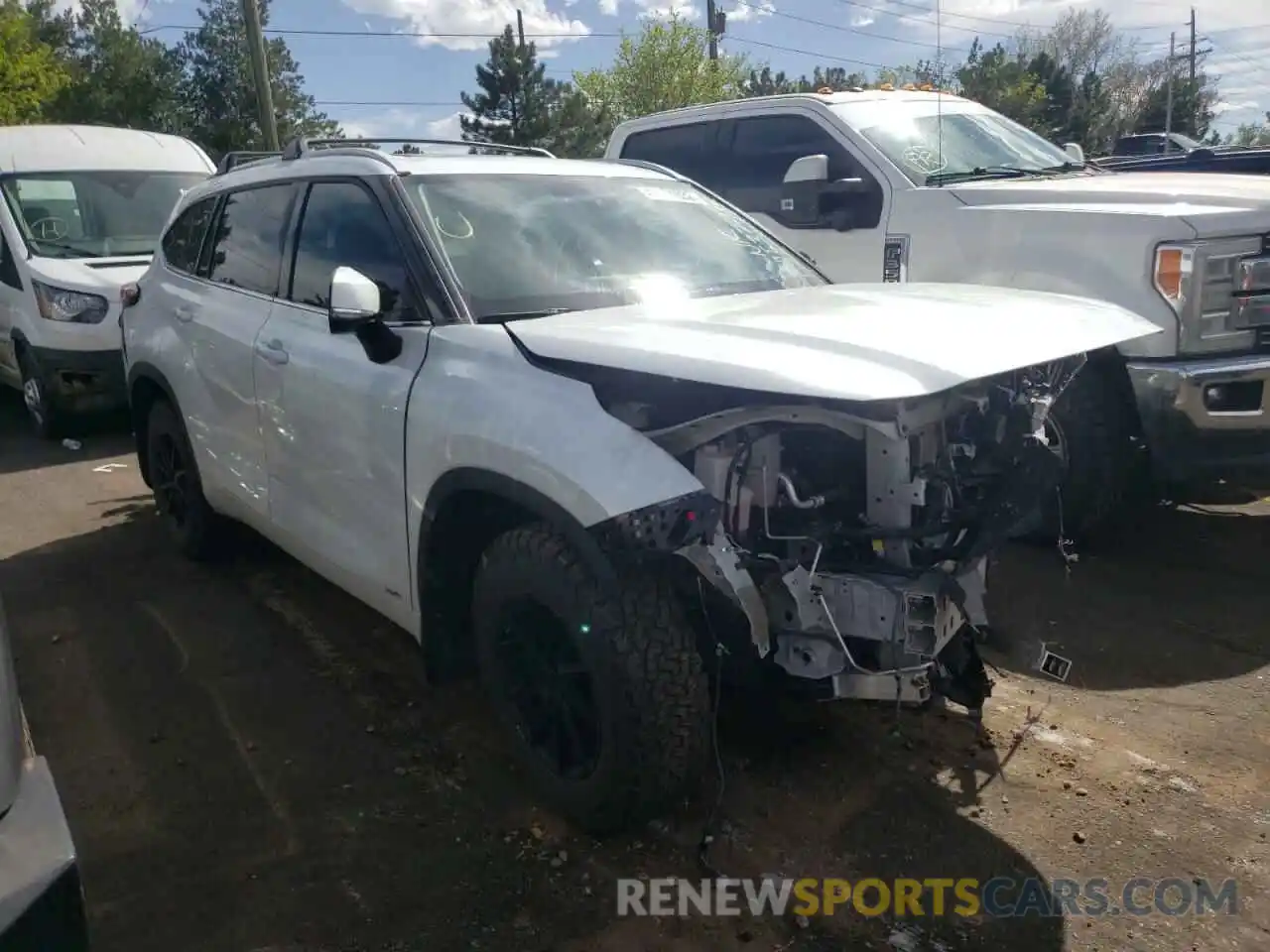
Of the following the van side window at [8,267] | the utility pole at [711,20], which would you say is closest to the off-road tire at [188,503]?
the van side window at [8,267]

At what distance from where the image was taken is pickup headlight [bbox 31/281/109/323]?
8.16 metres

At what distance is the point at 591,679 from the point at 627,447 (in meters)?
0.62

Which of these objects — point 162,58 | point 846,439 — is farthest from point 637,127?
point 162,58

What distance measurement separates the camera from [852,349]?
2.56 m

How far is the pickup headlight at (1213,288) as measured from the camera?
181 inches

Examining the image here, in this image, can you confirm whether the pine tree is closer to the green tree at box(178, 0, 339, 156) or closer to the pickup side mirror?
the green tree at box(178, 0, 339, 156)

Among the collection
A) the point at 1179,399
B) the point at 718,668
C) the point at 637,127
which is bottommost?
the point at 718,668

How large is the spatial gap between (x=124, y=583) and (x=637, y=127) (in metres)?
4.81

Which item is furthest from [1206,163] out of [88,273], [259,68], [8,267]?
[259,68]

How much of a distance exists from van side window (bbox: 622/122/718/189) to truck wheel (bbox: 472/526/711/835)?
194 inches

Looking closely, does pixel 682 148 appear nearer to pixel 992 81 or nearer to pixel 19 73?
pixel 992 81

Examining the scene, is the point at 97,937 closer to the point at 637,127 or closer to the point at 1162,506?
the point at 1162,506

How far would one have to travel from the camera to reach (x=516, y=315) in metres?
3.24

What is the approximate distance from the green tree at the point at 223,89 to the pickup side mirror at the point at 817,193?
43.0 meters
